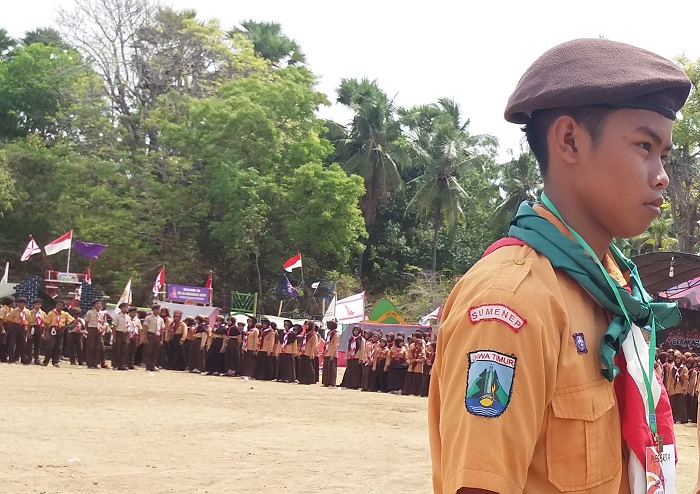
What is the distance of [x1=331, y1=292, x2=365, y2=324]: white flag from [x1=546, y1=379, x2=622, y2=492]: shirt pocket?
996 inches

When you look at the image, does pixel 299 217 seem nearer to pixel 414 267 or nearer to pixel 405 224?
pixel 414 267

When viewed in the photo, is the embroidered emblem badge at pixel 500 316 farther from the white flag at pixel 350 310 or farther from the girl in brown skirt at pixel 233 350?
the white flag at pixel 350 310

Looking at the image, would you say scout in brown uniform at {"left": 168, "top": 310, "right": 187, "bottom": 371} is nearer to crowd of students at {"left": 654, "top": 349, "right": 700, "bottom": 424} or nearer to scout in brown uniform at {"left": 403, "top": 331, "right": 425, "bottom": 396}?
scout in brown uniform at {"left": 403, "top": 331, "right": 425, "bottom": 396}

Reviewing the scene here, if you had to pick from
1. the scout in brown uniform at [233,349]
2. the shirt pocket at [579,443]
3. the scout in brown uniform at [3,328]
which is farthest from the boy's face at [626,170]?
A: the scout in brown uniform at [3,328]

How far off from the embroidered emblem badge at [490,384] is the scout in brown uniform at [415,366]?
2011 cm

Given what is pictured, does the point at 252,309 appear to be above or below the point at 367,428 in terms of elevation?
above

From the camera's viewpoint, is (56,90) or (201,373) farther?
(56,90)

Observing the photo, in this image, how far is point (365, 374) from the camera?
22.8 m

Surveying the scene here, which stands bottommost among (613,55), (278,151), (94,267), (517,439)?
(517,439)

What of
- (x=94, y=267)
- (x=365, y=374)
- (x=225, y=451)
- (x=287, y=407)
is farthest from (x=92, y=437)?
(x=94, y=267)

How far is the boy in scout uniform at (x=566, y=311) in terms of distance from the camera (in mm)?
1462

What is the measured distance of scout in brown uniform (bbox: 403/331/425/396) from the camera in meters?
21.5

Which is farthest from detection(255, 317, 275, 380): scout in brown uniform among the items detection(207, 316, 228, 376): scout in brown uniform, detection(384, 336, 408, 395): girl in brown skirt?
detection(384, 336, 408, 395): girl in brown skirt

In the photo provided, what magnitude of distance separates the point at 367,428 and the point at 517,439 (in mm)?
11332
